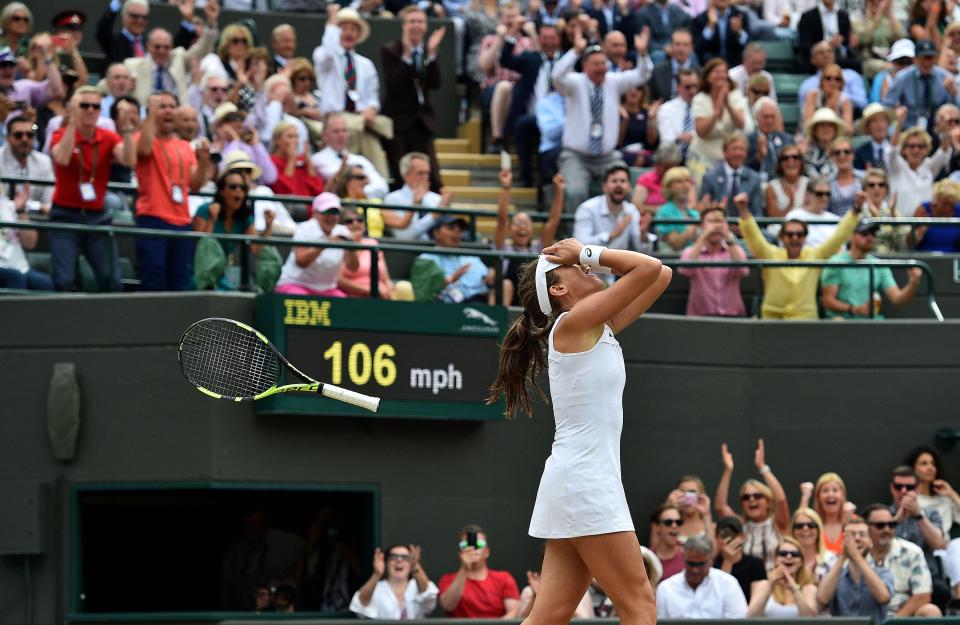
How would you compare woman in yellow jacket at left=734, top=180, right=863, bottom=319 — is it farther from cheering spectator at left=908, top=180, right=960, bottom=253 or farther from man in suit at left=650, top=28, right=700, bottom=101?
man in suit at left=650, top=28, right=700, bottom=101

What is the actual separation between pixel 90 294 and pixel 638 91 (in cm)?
632

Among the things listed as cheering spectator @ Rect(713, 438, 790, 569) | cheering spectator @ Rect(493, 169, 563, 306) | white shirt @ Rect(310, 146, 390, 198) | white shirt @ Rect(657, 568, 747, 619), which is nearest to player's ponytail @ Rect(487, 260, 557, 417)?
white shirt @ Rect(657, 568, 747, 619)

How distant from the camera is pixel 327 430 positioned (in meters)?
13.5

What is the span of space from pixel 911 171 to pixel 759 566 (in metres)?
5.19

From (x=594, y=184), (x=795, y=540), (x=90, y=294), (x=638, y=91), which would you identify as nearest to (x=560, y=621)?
(x=795, y=540)

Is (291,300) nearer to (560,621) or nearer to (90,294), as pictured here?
(90,294)

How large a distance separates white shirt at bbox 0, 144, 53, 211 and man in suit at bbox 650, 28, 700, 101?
6362 millimetres

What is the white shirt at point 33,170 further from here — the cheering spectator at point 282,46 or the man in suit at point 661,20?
the man in suit at point 661,20

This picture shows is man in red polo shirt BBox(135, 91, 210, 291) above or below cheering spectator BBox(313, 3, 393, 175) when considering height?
below

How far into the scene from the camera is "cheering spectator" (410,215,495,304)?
45.3 feet

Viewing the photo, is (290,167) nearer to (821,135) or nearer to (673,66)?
(673,66)

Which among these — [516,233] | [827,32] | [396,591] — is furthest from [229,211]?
[827,32]

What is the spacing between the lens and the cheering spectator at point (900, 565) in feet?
41.1

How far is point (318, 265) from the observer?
1351cm
